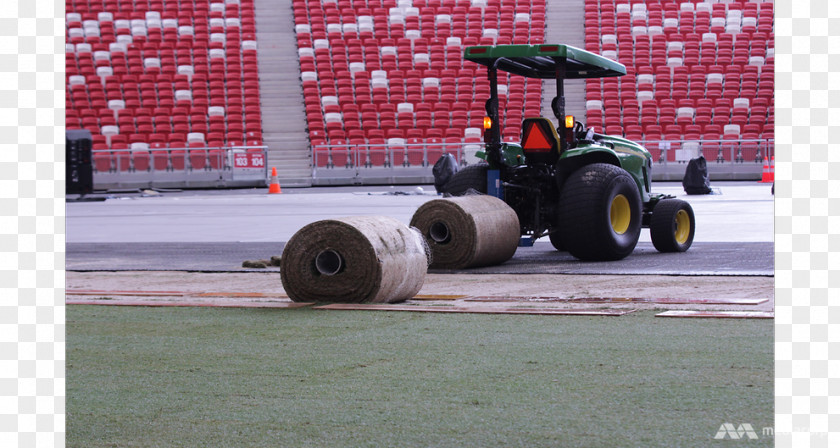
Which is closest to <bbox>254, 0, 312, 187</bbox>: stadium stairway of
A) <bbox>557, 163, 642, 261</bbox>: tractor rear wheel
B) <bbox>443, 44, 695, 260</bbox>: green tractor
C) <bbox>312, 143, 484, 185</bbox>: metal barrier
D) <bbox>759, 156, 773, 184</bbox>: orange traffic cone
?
<bbox>312, 143, 484, 185</bbox>: metal barrier

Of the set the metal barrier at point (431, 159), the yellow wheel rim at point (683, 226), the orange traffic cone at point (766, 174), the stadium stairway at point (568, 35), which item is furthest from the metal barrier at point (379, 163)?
the yellow wheel rim at point (683, 226)

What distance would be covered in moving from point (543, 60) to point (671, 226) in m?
2.16

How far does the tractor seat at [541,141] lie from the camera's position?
11.0m

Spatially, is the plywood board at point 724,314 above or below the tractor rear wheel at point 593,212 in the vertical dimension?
below

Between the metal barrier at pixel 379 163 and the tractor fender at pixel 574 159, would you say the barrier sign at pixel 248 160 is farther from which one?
the tractor fender at pixel 574 159

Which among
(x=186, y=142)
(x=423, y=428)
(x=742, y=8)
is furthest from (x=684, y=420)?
(x=742, y=8)

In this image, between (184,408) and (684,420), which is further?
(184,408)

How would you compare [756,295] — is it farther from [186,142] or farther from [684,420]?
[186,142]

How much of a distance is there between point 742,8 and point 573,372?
114 ft

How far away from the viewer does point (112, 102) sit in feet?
112

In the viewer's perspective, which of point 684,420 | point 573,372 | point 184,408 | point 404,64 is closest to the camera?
point 684,420

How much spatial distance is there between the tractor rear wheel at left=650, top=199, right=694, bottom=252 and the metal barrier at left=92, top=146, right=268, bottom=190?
20.6m

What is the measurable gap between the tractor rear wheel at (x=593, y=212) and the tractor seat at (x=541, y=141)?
1.30 feet

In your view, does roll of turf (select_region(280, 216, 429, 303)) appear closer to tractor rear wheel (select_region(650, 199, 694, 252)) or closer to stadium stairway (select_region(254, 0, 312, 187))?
tractor rear wheel (select_region(650, 199, 694, 252))
